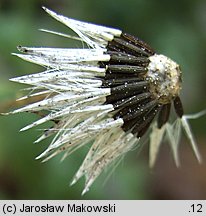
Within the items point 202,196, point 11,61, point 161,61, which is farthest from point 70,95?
point 202,196

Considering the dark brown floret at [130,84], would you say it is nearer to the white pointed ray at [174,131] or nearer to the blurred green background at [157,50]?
the white pointed ray at [174,131]

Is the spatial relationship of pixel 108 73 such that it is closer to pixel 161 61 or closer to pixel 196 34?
pixel 161 61

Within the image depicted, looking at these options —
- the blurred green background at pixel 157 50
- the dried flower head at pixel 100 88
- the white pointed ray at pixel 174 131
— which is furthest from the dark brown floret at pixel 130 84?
the blurred green background at pixel 157 50

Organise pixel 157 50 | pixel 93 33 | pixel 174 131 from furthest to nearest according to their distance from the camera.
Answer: pixel 157 50
pixel 174 131
pixel 93 33

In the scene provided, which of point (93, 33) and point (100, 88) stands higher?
point (93, 33)

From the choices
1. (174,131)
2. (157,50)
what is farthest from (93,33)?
(157,50)

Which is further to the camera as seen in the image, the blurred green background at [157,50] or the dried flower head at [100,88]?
the blurred green background at [157,50]

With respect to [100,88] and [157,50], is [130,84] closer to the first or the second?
[100,88]
